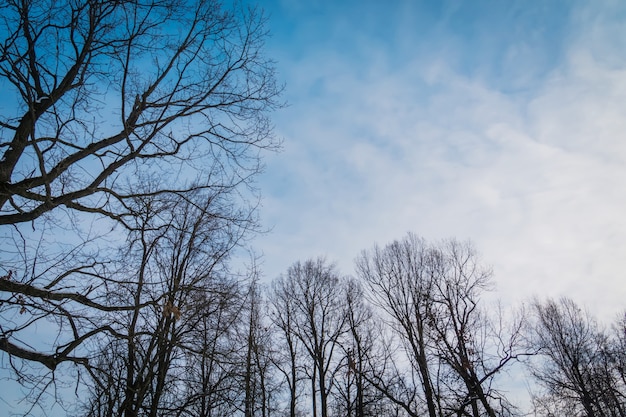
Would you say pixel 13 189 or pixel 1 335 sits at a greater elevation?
pixel 13 189

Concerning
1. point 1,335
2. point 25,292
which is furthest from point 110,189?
point 1,335

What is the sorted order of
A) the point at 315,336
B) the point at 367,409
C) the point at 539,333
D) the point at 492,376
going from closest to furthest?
the point at 492,376
the point at 367,409
the point at 315,336
the point at 539,333

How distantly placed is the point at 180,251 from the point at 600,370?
24.3 meters

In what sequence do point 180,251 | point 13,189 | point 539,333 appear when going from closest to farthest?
point 13,189 < point 180,251 < point 539,333

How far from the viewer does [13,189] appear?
412 centimetres

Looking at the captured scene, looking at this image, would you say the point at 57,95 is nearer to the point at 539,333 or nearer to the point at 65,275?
the point at 65,275

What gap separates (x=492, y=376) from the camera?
36.2ft

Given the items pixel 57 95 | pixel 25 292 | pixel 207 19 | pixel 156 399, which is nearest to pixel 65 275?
pixel 25 292

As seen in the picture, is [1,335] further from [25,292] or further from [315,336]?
[315,336]

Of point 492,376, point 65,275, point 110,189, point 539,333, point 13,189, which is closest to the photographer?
point 13,189

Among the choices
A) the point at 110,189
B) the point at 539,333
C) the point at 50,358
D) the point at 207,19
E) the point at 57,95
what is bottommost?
the point at 50,358

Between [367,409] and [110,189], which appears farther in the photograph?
[367,409]

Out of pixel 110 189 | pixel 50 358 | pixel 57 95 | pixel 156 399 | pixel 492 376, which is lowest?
pixel 50 358

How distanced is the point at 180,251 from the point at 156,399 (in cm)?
370
